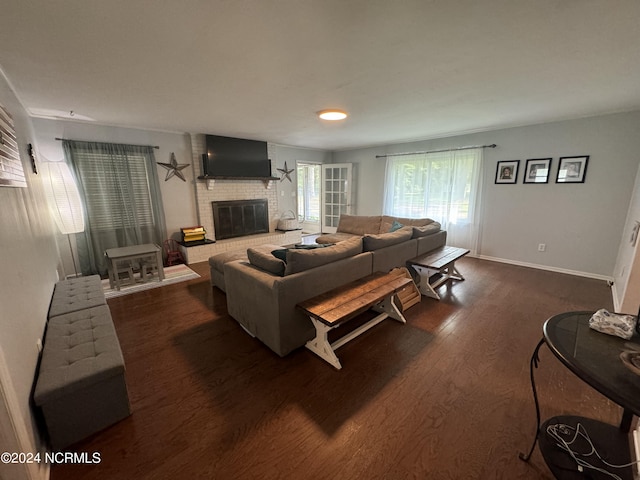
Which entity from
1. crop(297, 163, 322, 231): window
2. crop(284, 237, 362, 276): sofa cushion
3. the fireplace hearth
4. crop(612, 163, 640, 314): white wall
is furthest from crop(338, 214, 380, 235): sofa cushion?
crop(612, 163, 640, 314): white wall

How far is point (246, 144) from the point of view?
17.2 ft

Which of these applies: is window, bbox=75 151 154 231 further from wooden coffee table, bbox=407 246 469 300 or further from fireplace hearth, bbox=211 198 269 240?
wooden coffee table, bbox=407 246 469 300

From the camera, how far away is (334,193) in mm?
6871

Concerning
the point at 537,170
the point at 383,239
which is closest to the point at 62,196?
the point at 383,239

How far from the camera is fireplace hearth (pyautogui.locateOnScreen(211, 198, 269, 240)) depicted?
5.14m

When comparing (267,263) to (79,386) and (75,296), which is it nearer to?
(79,386)

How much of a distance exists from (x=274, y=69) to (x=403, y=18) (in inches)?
41.4

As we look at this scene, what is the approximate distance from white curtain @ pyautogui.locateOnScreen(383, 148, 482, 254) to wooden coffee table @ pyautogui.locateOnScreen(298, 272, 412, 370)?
3.16 m

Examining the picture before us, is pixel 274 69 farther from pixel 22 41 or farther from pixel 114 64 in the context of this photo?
pixel 22 41

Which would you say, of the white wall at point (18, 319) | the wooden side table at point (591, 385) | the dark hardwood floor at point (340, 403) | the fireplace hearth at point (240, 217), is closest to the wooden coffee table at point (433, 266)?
the dark hardwood floor at point (340, 403)

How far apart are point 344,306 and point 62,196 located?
374cm

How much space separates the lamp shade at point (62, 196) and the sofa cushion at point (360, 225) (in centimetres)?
402

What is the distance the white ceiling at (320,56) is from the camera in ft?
4.48

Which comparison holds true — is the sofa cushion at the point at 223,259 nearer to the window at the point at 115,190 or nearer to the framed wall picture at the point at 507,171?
the window at the point at 115,190
